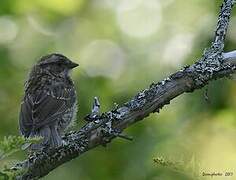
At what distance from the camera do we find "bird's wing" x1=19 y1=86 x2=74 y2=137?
754cm

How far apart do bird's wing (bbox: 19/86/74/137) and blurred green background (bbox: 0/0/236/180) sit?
1.54ft

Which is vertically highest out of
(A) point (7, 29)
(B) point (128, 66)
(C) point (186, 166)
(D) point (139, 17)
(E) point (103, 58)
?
(D) point (139, 17)

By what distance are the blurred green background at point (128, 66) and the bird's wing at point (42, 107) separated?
1.54 ft

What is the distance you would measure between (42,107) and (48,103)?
0.41ft

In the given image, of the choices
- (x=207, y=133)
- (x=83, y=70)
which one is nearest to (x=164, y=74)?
(x=83, y=70)

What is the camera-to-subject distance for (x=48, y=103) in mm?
8031

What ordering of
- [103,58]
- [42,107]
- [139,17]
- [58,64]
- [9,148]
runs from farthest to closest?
[139,17] → [103,58] → [58,64] → [42,107] → [9,148]

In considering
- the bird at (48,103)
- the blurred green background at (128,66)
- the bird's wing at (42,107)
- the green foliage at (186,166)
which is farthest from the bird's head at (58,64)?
the green foliage at (186,166)

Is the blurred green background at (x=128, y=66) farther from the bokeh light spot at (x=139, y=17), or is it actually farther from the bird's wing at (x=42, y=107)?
the bird's wing at (x=42, y=107)

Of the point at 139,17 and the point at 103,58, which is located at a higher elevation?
the point at 139,17

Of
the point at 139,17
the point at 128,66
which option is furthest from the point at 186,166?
the point at 139,17

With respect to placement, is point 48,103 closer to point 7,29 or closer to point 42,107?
point 42,107

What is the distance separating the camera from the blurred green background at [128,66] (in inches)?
328

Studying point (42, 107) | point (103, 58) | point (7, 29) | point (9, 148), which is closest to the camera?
point (9, 148)
